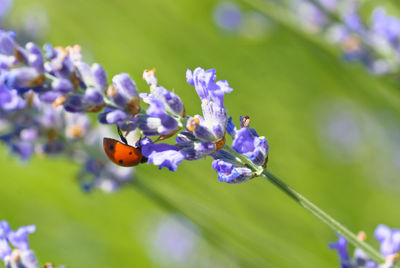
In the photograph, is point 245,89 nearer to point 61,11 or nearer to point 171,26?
point 171,26

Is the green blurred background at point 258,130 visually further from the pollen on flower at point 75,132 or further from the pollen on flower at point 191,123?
the pollen on flower at point 191,123

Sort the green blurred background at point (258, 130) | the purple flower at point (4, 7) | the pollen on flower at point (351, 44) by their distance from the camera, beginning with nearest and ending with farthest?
the pollen on flower at point (351, 44) → the purple flower at point (4, 7) → the green blurred background at point (258, 130)

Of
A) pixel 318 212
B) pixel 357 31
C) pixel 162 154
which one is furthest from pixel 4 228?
pixel 357 31

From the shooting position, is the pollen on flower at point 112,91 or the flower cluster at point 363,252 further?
the flower cluster at point 363,252

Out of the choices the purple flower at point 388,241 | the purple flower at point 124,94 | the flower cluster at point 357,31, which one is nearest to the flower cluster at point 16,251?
the purple flower at point 124,94

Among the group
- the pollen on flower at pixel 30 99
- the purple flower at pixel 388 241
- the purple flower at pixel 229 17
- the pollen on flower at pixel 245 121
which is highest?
the purple flower at pixel 229 17

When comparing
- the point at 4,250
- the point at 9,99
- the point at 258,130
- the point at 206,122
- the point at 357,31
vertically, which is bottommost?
the point at 4,250

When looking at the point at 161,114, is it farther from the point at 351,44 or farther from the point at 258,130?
the point at 258,130
